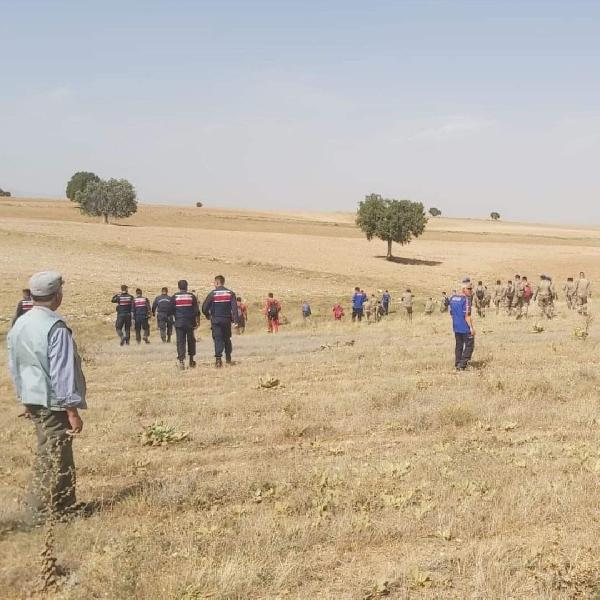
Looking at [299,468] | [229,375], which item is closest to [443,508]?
[299,468]

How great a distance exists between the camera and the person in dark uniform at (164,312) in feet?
54.6

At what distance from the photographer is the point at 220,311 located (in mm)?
12344

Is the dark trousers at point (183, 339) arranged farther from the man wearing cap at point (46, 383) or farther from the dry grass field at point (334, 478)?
the man wearing cap at point (46, 383)

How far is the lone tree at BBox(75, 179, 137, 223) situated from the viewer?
92250 millimetres

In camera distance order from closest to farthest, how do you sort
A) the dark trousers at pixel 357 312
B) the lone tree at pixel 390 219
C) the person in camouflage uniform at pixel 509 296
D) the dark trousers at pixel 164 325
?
1. the dark trousers at pixel 164 325
2. the person in camouflage uniform at pixel 509 296
3. the dark trousers at pixel 357 312
4. the lone tree at pixel 390 219

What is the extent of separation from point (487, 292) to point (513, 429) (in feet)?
69.6

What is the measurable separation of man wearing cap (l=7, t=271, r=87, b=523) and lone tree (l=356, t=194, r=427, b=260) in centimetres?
5896

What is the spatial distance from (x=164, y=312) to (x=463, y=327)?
9.37 metres

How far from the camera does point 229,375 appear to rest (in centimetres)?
1145

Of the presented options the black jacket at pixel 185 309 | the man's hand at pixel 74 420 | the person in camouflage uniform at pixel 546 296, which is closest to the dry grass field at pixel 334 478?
the man's hand at pixel 74 420

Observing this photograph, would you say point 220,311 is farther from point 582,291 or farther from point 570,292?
point 570,292

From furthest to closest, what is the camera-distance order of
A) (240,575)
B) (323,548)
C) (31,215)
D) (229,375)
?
(31,215) < (229,375) < (323,548) < (240,575)

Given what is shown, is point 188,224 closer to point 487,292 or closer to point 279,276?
point 279,276

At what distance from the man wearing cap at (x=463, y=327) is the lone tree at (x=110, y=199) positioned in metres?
87.3
